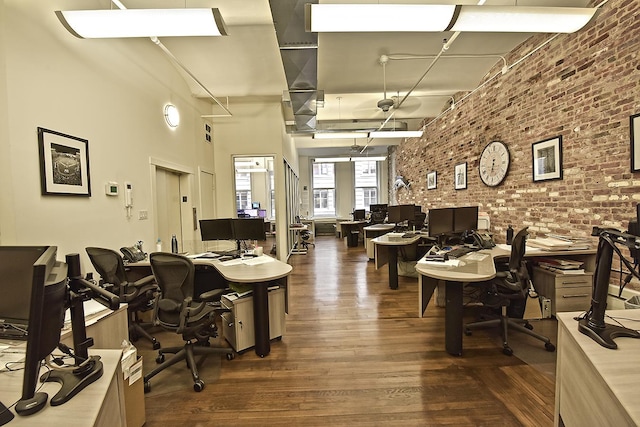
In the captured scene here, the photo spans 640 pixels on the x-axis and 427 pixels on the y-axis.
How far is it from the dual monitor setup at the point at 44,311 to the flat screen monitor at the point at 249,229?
2252 millimetres

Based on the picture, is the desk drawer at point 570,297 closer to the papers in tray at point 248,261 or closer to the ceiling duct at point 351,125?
the papers in tray at point 248,261

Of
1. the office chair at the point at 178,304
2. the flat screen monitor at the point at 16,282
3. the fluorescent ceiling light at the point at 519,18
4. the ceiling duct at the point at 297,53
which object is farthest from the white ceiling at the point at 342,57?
the flat screen monitor at the point at 16,282

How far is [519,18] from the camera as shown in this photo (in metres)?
2.30

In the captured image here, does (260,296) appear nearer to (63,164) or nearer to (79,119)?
(63,164)

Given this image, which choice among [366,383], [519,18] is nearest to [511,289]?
[366,383]

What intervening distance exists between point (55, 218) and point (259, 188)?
30.6 ft

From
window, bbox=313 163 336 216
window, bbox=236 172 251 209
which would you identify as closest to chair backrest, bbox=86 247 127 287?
window, bbox=236 172 251 209

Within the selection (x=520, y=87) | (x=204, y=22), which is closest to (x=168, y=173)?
(x=204, y=22)

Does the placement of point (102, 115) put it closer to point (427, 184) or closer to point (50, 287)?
point (50, 287)

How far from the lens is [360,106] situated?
6.30 meters

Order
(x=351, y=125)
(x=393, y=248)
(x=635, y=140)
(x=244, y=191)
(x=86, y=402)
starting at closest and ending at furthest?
(x=86, y=402) → (x=635, y=140) → (x=393, y=248) → (x=351, y=125) → (x=244, y=191)

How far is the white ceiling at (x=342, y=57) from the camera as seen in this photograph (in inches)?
123

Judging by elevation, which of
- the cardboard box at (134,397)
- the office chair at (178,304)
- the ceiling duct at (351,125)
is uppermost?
the ceiling duct at (351,125)

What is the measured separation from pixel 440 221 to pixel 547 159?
59.1 inches
